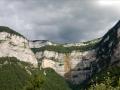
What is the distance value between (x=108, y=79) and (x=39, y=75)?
66205mm

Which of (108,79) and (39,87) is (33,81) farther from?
(108,79)

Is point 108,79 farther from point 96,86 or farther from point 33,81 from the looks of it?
point 33,81

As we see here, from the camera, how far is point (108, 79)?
57375mm

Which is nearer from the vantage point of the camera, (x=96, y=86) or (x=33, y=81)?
(x=96, y=86)

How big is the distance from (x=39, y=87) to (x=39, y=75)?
4101 millimetres

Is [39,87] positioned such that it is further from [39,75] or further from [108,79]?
[108,79]

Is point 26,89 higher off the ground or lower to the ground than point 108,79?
lower

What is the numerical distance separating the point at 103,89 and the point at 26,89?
234 feet

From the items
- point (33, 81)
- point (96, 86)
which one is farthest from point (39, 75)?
point (96, 86)

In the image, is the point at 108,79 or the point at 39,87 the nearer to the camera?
the point at 108,79

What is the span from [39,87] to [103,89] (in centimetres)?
6628

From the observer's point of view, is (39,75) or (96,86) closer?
(96,86)

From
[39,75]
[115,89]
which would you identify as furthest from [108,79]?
[39,75]

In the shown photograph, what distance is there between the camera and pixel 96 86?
5934cm
